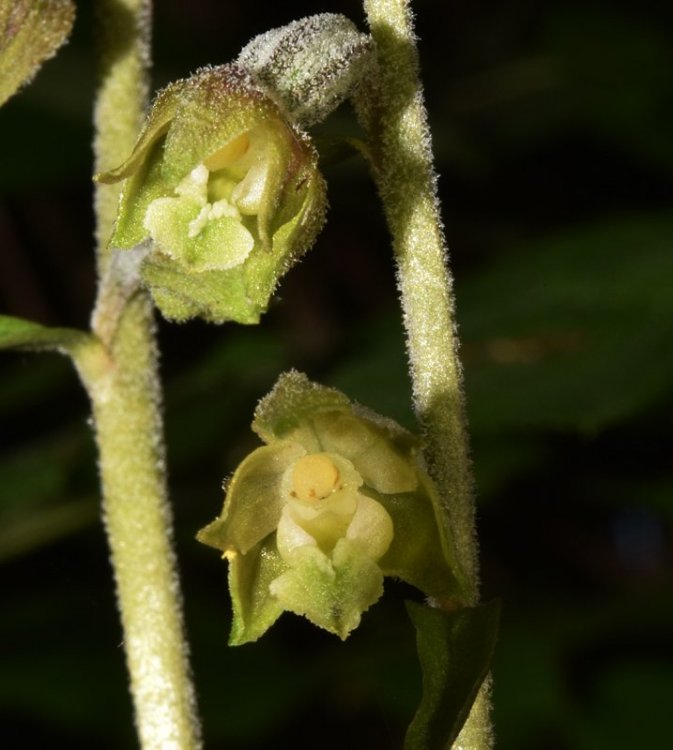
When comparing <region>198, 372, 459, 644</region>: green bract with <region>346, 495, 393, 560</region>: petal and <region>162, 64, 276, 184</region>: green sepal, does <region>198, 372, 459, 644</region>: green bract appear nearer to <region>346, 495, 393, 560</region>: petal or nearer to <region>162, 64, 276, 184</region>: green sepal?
<region>346, 495, 393, 560</region>: petal

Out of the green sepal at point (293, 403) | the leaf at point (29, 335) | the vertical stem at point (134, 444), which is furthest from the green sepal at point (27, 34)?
the green sepal at point (293, 403)

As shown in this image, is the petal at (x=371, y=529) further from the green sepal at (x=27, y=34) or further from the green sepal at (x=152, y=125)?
the green sepal at (x=27, y=34)

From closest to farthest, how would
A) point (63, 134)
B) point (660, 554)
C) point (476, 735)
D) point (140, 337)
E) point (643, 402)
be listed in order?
point (476, 735) → point (140, 337) → point (643, 402) → point (63, 134) → point (660, 554)

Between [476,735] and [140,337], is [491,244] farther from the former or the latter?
[476,735]

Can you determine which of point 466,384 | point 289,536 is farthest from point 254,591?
point 466,384

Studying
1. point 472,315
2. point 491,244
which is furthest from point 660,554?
point 472,315
